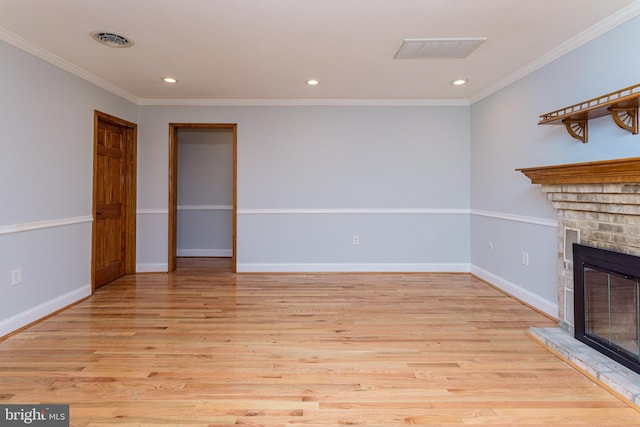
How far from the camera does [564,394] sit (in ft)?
6.29

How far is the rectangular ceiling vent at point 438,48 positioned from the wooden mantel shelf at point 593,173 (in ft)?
3.76

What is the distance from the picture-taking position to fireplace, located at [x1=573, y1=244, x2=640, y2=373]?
206 centimetres

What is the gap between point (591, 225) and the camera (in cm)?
243

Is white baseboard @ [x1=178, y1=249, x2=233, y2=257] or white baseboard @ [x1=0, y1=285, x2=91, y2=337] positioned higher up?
white baseboard @ [x1=178, y1=249, x2=233, y2=257]

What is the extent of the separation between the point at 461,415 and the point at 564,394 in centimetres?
66

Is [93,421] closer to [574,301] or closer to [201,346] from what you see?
[201,346]

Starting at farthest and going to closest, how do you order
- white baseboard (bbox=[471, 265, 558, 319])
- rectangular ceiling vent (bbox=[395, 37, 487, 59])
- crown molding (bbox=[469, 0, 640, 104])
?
white baseboard (bbox=[471, 265, 558, 319]) → rectangular ceiling vent (bbox=[395, 37, 487, 59]) → crown molding (bbox=[469, 0, 640, 104])

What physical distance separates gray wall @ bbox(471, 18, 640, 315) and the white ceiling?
0.58 feet

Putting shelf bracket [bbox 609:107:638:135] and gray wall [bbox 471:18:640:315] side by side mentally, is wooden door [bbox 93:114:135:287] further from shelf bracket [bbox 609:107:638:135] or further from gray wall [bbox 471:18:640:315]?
shelf bracket [bbox 609:107:638:135]

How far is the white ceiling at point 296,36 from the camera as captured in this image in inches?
91.9

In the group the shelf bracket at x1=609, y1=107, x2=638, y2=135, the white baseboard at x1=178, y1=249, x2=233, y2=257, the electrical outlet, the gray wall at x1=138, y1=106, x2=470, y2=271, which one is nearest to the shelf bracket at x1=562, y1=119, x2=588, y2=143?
the shelf bracket at x1=609, y1=107, x2=638, y2=135

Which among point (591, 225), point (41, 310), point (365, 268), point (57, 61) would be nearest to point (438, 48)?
point (591, 225)

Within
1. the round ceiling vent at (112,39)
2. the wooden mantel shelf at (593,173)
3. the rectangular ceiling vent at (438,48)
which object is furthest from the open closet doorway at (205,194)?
the wooden mantel shelf at (593,173)

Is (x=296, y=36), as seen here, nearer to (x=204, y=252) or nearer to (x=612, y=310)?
(x=612, y=310)
